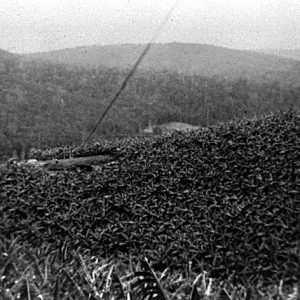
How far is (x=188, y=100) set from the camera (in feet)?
36.2

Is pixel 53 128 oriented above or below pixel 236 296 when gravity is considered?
below

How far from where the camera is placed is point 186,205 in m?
5.83

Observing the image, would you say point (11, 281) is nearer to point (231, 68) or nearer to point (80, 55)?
point (231, 68)

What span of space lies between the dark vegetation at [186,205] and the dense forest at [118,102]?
2.65m

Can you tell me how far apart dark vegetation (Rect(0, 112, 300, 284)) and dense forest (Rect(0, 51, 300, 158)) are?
2.65 m

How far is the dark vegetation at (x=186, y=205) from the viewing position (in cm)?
484

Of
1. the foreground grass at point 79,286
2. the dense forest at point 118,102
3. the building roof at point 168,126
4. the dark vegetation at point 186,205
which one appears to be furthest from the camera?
the building roof at point 168,126

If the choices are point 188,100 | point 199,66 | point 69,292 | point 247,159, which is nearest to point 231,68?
point 199,66

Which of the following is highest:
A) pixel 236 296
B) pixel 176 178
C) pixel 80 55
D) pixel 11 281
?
pixel 11 281

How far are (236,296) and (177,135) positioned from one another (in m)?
4.65

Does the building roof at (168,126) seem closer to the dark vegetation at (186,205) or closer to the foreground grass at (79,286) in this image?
the dark vegetation at (186,205)

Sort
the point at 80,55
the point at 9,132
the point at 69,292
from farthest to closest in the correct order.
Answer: the point at 80,55 → the point at 9,132 → the point at 69,292

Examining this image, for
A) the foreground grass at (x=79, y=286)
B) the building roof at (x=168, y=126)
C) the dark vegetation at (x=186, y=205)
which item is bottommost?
the building roof at (x=168, y=126)

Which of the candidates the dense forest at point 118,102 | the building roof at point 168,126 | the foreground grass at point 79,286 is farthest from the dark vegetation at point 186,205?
the building roof at point 168,126
